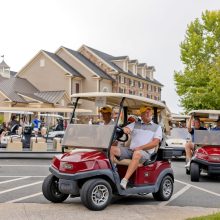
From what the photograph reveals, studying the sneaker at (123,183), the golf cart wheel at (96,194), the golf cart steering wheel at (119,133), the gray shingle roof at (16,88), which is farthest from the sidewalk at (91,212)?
the gray shingle roof at (16,88)

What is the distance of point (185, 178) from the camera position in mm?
12164

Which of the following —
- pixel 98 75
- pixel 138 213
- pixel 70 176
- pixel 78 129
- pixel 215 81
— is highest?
pixel 98 75

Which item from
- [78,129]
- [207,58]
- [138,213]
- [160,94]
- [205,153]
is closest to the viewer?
[138,213]

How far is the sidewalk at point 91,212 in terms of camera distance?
262 inches

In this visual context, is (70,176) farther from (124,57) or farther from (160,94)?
(160,94)

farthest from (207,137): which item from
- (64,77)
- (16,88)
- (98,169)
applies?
(64,77)

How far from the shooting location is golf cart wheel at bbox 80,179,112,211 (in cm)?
704

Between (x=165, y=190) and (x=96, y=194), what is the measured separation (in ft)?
5.59

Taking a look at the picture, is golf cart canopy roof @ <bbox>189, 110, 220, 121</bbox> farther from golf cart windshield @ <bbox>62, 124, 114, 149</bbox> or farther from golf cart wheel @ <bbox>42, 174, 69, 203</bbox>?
golf cart wheel @ <bbox>42, 174, 69, 203</bbox>

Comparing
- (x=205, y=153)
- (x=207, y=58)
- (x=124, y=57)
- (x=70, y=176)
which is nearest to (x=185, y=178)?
(x=205, y=153)

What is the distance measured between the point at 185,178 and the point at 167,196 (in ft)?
12.5

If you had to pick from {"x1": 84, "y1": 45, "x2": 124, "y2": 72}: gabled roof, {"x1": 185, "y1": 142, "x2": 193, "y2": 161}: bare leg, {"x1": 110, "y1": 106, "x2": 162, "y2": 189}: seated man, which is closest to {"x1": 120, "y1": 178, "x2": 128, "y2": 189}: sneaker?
{"x1": 110, "y1": 106, "x2": 162, "y2": 189}: seated man

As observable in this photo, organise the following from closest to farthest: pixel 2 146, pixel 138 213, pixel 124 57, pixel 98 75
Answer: pixel 138 213 → pixel 2 146 → pixel 98 75 → pixel 124 57

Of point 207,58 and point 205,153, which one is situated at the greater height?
point 207,58
